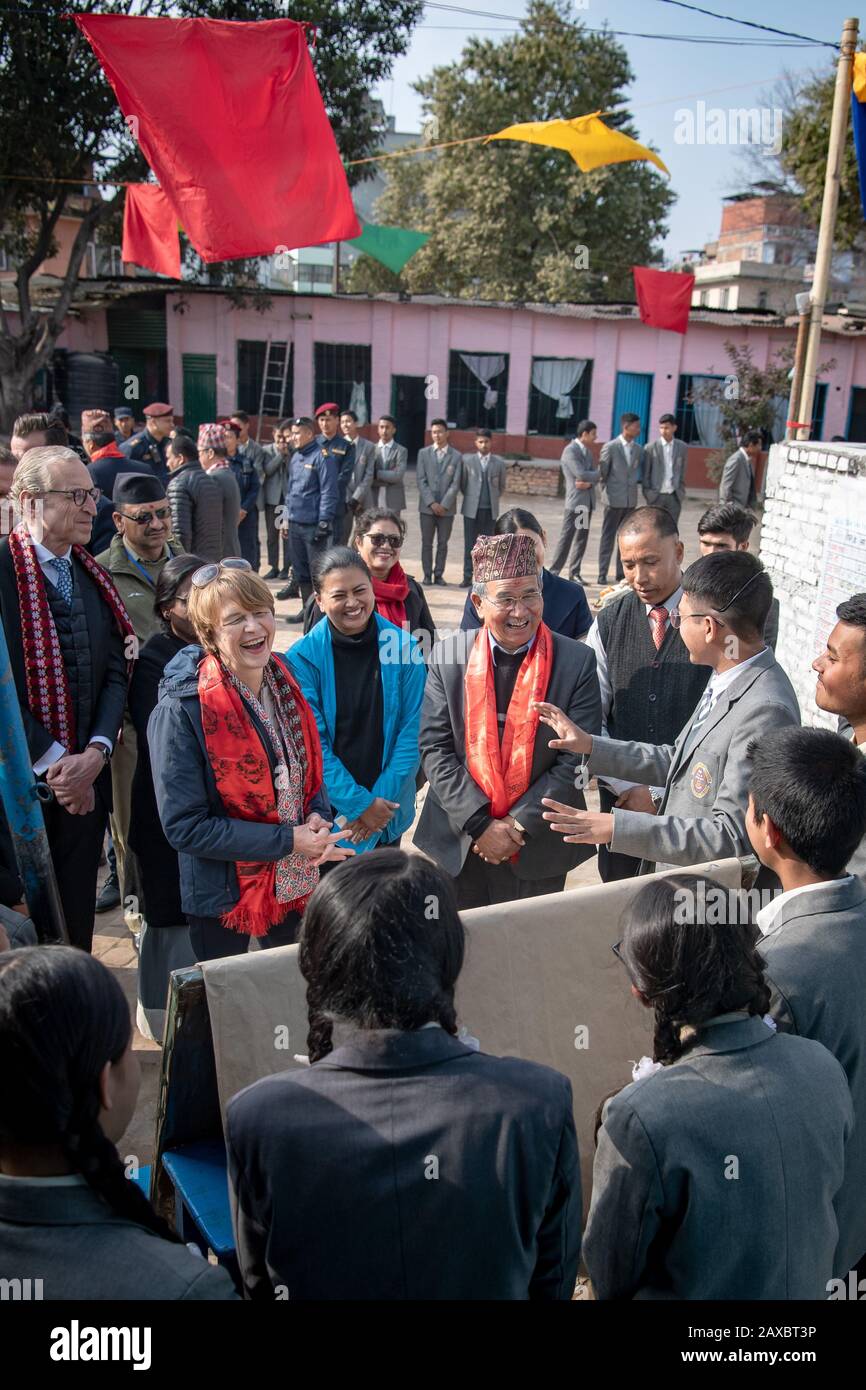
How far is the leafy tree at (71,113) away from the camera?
654 inches

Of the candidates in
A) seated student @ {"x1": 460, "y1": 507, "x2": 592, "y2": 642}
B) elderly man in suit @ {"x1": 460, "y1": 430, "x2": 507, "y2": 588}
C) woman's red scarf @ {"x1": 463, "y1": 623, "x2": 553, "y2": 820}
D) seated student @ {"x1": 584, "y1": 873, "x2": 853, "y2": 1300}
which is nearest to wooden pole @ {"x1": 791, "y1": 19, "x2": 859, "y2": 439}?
elderly man in suit @ {"x1": 460, "y1": 430, "x2": 507, "y2": 588}

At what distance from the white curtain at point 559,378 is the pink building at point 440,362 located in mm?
24

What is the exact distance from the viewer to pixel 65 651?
3.41m

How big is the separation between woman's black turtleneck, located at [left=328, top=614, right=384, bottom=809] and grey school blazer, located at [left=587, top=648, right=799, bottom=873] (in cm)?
113

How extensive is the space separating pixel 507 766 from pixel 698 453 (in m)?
20.8

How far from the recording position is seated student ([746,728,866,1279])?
188 centimetres

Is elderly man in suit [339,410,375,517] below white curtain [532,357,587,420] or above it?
below

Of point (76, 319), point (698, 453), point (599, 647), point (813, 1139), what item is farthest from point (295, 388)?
point (813, 1139)

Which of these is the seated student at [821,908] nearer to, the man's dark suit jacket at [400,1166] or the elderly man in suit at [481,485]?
the man's dark suit jacket at [400,1166]

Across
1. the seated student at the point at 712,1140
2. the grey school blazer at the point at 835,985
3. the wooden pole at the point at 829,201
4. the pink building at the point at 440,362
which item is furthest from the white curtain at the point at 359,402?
the seated student at the point at 712,1140

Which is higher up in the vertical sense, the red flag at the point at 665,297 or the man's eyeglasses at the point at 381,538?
the red flag at the point at 665,297

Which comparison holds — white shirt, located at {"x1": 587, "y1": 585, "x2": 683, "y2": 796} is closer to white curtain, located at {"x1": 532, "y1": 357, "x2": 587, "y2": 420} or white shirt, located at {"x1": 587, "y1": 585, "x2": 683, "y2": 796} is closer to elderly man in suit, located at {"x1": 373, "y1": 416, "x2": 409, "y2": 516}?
elderly man in suit, located at {"x1": 373, "y1": 416, "x2": 409, "y2": 516}
